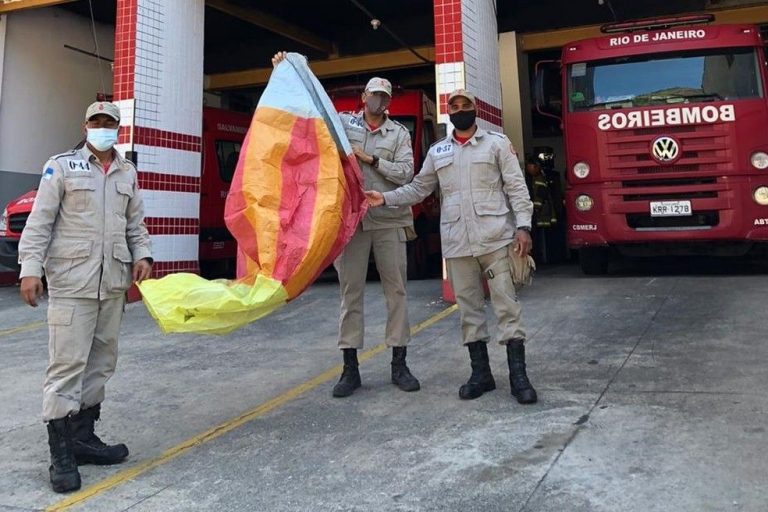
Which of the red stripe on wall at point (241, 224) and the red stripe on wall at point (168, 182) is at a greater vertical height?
the red stripe on wall at point (168, 182)

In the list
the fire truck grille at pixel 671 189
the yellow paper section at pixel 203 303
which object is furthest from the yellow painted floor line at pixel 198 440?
the fire truck grille at pixel 671 189

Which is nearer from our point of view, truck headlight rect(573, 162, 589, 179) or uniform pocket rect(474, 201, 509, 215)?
uniform pocket rect(474, 201, 509, 215)

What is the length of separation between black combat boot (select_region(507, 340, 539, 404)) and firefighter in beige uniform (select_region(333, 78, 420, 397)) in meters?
0.68

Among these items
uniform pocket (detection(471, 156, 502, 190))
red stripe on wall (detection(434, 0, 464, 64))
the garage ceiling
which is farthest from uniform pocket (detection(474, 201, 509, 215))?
the garage ceiling

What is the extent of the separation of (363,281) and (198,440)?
1484 millimetres

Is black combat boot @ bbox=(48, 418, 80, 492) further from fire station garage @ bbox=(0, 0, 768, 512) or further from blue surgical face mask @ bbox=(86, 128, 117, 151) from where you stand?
blue surgical face mask @ bbox=(86, 128, 117, 151)

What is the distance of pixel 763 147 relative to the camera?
25.5 feet

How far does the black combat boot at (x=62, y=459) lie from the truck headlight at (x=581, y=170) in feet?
22.5

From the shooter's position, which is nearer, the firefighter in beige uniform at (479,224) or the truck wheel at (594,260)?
the firefighter in beige uniform at (479,224)

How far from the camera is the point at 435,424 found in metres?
3.80

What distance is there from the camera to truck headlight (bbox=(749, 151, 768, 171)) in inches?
305

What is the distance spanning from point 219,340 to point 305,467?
10.7 feet

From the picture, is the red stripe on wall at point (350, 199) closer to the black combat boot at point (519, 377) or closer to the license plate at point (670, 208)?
the black combat boot at point (519, 377)

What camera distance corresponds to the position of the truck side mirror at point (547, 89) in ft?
28.8
